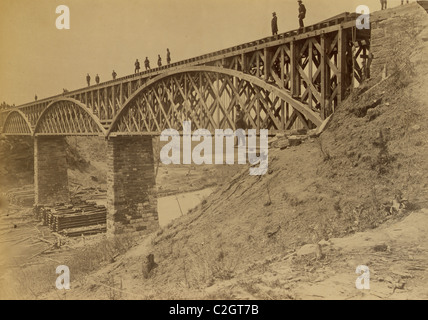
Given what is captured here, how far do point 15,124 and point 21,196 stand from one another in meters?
12.4

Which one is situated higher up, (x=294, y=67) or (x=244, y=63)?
(x=244, y=63)

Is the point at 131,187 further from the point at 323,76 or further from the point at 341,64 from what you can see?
the point at 341,64

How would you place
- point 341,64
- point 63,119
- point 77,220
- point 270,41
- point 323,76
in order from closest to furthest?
point 341,64
point 323,76
point 270,41
point 77,220
point 63,119

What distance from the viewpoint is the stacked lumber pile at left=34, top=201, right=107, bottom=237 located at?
1020 inches

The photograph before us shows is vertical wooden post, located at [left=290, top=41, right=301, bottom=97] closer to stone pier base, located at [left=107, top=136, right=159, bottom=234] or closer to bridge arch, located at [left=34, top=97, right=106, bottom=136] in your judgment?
stone pier base, located at [left=107, top=136, right=159, bottom=234]

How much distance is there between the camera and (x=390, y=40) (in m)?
9.88

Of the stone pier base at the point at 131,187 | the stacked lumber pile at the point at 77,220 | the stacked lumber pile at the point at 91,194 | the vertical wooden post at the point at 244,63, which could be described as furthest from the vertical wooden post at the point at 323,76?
the stacked lumber pile at the point at 91,194

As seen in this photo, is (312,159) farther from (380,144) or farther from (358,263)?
(358,263)

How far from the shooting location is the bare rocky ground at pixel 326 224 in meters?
7.18

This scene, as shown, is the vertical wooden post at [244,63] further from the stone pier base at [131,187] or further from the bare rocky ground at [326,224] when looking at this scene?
the stone pier base at [131,187]

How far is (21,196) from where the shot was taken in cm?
3772

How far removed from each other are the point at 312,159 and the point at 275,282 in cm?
443

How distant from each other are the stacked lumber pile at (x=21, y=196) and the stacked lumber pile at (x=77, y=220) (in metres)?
8.69

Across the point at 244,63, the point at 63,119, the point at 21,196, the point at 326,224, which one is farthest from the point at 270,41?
the point at 21,196
